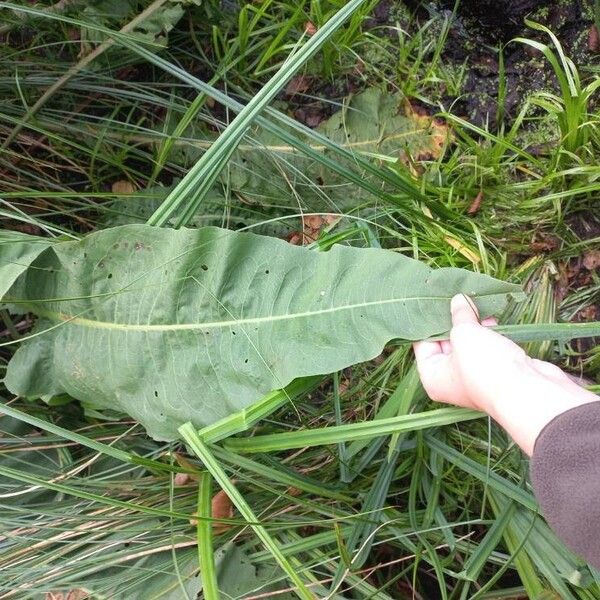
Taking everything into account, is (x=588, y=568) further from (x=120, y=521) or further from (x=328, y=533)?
(x=120, y=521)

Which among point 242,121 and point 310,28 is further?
point 310,28

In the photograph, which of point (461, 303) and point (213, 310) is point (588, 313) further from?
point (213, 310)

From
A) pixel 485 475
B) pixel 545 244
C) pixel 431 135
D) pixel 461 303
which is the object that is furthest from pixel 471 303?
pixel 431 135

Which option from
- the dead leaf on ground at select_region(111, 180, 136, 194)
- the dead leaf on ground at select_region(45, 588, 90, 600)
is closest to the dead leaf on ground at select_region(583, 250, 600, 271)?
the dead leaf on ground at select_region(111, 180, 136, 194)

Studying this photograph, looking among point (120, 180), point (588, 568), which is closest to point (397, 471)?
point (588, 568)

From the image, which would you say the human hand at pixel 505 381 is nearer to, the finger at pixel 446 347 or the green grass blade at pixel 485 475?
the finger at pixel 446 347

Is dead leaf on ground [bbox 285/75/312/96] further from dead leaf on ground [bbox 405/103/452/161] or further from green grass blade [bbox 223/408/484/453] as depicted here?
green grass blade [bbox 223/408/484/453]

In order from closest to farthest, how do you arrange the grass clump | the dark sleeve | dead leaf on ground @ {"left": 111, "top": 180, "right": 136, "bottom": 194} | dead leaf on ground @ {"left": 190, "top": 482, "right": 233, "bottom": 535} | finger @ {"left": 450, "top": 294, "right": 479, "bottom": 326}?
the dark sleeve
finger @ {"left": 450, "top": 294, "right": 479, "bottom": 326}
the grass clump
dead leaf on ground @ {"left": 190, "top": 482, "right": 233, "bottom": 535}
dead leaf on ground @ {"left": 111, "top": 180, "right": 136, "bottom": 194}

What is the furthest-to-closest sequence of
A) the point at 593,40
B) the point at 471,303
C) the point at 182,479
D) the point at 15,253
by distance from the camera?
the point at 593,40
the point at 182,479
the point at 15,253
the point at 471,303
